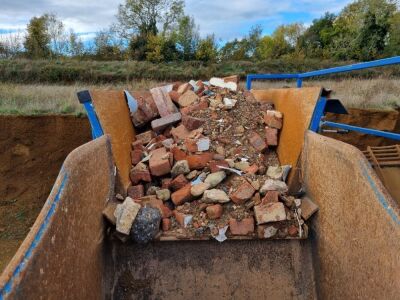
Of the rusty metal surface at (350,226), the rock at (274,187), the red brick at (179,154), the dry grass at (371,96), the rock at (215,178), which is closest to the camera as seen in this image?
the rusty metal surface at (350,226)

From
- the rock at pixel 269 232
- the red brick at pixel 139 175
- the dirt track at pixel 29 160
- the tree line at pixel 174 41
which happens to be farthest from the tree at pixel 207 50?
the rock at pixel 269 232

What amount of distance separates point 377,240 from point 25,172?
19.0ft

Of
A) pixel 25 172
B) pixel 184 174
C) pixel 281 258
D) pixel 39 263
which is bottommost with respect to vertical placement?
pixel 25 172

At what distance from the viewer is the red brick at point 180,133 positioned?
3.02 m

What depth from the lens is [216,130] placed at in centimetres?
307

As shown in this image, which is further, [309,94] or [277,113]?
[277,113]

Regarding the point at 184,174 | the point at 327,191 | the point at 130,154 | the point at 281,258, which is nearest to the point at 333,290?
the point at 281,258

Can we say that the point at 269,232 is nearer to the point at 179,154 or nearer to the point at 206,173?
the point at 206,173

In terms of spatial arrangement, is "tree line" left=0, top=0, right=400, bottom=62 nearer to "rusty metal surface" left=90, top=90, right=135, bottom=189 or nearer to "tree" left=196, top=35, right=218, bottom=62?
"tree" left=196, top=35, right=218, bottom=62

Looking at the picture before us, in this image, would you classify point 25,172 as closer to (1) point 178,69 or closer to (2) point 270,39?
(1) point 178,69

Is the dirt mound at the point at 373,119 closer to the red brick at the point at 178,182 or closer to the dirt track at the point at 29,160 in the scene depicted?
the dirt track at the point at 29,160

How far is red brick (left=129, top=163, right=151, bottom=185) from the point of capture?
8.82 feet

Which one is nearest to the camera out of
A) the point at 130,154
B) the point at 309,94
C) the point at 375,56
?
the point at 309,94

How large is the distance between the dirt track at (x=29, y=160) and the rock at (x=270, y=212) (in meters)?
4.58
